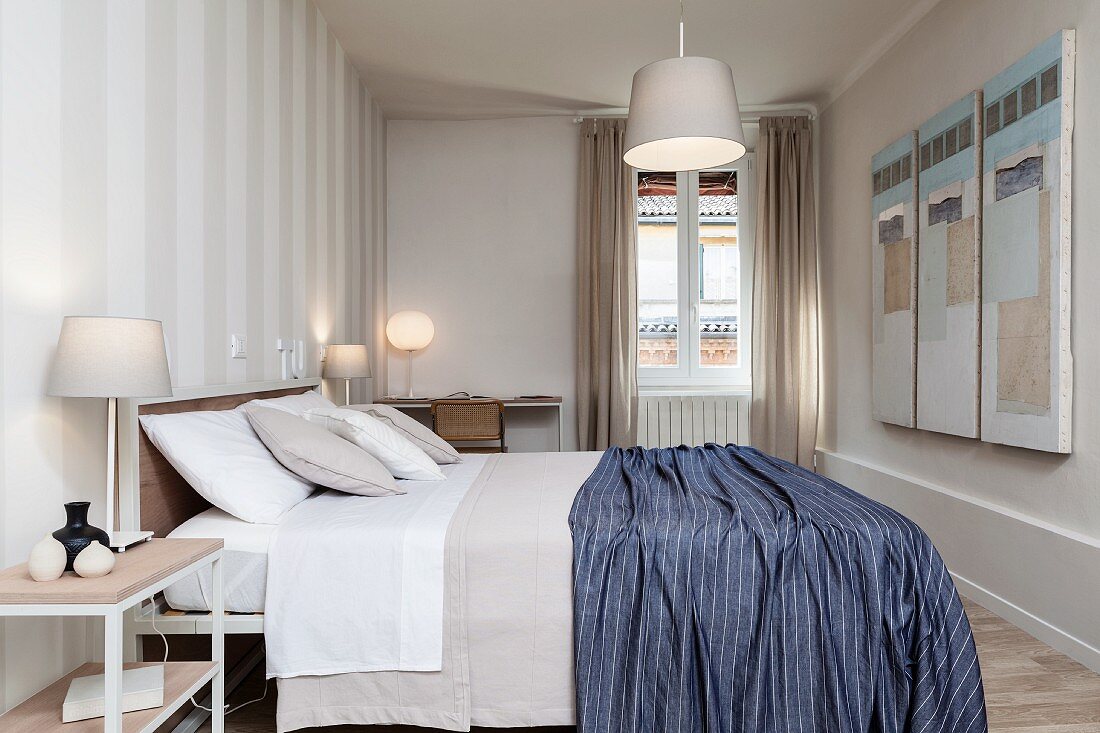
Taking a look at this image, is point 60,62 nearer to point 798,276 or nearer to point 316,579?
point 316,579

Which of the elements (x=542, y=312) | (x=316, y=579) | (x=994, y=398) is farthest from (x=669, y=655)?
(x=542, y=312)

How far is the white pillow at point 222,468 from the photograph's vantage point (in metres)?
2.06

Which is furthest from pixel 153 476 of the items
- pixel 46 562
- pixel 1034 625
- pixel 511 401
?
pixel 1034 625

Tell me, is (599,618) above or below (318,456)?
below

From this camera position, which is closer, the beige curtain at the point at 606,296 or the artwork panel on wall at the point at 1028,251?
the artwork panel on wall at the point at 1028,251

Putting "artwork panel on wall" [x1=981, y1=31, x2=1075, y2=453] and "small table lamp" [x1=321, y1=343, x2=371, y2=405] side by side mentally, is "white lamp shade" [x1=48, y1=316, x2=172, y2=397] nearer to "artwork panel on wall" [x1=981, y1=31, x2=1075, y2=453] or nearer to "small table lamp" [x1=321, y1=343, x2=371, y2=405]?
"small table lamp" [x1=321, y1=343, x2=371, y2=405]

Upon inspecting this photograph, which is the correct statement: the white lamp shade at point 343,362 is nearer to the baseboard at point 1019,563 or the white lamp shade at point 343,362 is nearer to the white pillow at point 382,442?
the white pillow at point 382,442

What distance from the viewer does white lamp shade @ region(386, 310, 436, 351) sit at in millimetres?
5090

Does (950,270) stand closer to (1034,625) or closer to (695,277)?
(1034,625)

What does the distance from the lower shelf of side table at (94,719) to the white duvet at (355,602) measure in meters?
0.21

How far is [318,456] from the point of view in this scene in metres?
2.30

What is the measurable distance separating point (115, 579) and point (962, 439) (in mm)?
3410

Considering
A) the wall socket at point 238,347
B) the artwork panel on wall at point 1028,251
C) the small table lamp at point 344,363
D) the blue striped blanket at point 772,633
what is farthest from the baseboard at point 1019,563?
the wall socket at point 238,347

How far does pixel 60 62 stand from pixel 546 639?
1.88 metres
